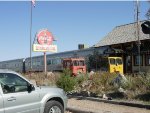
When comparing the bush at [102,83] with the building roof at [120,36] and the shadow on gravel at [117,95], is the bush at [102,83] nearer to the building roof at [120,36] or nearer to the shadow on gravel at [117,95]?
the shadow on gravel at [117,95]

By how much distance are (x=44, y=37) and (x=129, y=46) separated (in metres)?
9.59

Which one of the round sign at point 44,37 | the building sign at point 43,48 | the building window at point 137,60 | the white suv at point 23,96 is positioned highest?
the round sign at point 44,37

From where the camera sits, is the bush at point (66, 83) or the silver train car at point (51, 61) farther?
the silver train car at point (51, 61)

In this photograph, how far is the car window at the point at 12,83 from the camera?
10.4m

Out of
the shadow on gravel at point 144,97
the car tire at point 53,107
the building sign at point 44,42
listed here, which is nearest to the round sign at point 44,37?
the building sign at point 44,42

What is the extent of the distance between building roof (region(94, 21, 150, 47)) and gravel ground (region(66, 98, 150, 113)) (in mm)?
25743

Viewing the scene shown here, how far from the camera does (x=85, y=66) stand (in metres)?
39.8

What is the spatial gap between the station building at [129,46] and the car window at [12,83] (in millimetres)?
27457

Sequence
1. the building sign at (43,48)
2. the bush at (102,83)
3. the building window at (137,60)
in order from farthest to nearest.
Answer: the building window at (137,60) < the building sign at (43,48) < the bush at (102,83)

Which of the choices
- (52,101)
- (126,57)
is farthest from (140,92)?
(126,57)

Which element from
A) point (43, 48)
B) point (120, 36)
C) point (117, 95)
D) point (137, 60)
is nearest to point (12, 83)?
point (117, 95)

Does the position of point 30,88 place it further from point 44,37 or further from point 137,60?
point 137,60

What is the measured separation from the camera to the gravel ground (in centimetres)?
1355

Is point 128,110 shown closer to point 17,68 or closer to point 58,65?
point 58,65
